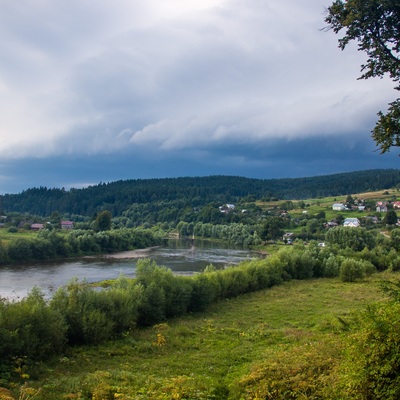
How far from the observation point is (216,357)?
24750mm

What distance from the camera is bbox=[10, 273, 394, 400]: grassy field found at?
52.5 ft

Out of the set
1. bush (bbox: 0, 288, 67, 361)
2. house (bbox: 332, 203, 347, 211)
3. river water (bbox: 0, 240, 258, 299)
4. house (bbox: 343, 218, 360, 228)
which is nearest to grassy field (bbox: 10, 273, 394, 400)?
bush (bbox: 0, 288, 67, 361)

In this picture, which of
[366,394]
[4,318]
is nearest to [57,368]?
[4,318]

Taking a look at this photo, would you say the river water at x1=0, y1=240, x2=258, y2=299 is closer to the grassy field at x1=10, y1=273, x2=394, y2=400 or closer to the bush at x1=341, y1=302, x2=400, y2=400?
the grassy field at x1=10, y1=273, x2=394, y2=400

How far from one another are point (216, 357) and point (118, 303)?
10.9 metres

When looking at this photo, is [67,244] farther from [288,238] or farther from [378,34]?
[378,34]

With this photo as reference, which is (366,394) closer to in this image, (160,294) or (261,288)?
(160,294)

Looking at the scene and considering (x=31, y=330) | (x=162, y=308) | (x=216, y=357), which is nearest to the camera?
(x=31, y=330)

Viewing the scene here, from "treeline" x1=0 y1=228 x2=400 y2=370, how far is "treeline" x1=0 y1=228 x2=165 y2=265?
4465 centimetres

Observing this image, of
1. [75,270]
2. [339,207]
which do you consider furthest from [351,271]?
[339,207]

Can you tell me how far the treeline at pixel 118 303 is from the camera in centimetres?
2425

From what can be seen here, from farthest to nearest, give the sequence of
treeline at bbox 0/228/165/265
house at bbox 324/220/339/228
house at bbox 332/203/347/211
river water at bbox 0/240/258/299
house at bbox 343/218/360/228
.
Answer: house at bbox 332/203/347/211
house at bbox 324/220/339/228
house at bbox 343/218/360/228
treeline at bbox 0/228/165/265
river water at bbox 0/240/258/299

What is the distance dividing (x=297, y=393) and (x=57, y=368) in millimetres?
15522

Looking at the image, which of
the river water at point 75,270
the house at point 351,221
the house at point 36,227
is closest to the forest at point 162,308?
the river water at point 75,270
